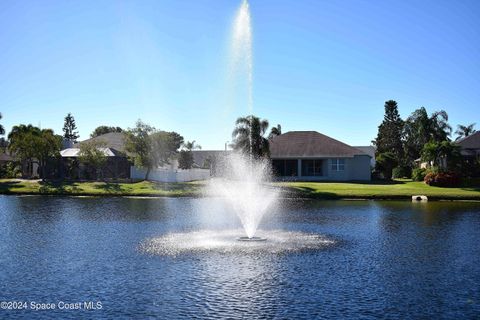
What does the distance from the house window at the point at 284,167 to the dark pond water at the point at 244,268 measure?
126ft

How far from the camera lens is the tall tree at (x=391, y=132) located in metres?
113

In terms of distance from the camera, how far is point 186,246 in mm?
22531

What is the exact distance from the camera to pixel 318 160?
71.2 metres

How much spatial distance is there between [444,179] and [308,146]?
20.3 meters

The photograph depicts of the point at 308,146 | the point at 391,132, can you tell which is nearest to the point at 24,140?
the point at 308,146

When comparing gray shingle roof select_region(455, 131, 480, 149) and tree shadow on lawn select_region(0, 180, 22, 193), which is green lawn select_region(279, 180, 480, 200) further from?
tree shadow on lawn select_region(0, 180, 22, 193)

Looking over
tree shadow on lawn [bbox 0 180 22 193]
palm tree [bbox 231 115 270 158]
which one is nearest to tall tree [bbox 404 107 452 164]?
palm tree [bbox 231 115 270 158]

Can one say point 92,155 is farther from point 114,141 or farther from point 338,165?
point 338,165

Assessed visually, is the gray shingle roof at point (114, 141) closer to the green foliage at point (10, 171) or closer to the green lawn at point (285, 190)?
the green foliage at point (10, 171)

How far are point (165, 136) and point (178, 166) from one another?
28398 millimetres

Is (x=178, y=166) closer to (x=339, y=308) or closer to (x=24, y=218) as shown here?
(x=24, y=218)

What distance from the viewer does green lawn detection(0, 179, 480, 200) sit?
51.1m

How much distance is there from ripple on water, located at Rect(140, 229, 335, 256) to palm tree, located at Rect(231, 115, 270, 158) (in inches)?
1352

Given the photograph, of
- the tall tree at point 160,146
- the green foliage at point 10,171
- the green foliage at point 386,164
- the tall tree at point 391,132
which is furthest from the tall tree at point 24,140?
the tall tree at point 391,132
